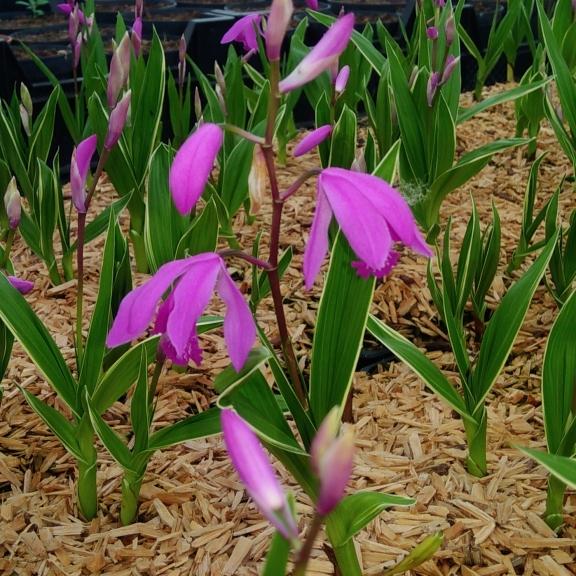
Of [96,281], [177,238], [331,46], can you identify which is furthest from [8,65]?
[331,46]

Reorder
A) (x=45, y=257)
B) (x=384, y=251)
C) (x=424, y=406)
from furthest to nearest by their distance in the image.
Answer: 1. (x=45, y=257)
2. (x=424, y=406)
3. (x=384, y=251)

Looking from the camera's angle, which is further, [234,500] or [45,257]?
[45,257]

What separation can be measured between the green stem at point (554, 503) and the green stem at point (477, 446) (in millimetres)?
108

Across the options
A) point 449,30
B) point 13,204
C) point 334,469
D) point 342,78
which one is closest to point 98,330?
point 13,204

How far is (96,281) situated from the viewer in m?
1.63

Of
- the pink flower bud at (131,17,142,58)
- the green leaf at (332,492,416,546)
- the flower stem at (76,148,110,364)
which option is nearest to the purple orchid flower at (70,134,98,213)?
the flower stem at (76,148,110,364)

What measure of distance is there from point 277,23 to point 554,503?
0.68m

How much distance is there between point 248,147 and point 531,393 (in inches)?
30.4

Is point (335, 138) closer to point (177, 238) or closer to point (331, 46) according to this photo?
point (177, 238)

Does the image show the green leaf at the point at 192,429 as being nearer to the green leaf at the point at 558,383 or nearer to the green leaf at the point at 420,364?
the green leaf at the point at 420,364

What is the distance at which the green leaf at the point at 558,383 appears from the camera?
91cm

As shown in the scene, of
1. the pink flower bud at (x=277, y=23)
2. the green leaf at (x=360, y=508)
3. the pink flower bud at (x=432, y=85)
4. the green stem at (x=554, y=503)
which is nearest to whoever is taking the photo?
the pink flower bud at (x=277, y=23)

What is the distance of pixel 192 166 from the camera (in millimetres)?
602

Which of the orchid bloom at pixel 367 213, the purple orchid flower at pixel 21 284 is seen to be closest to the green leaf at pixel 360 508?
the orchid bloom at pixel 367 213
